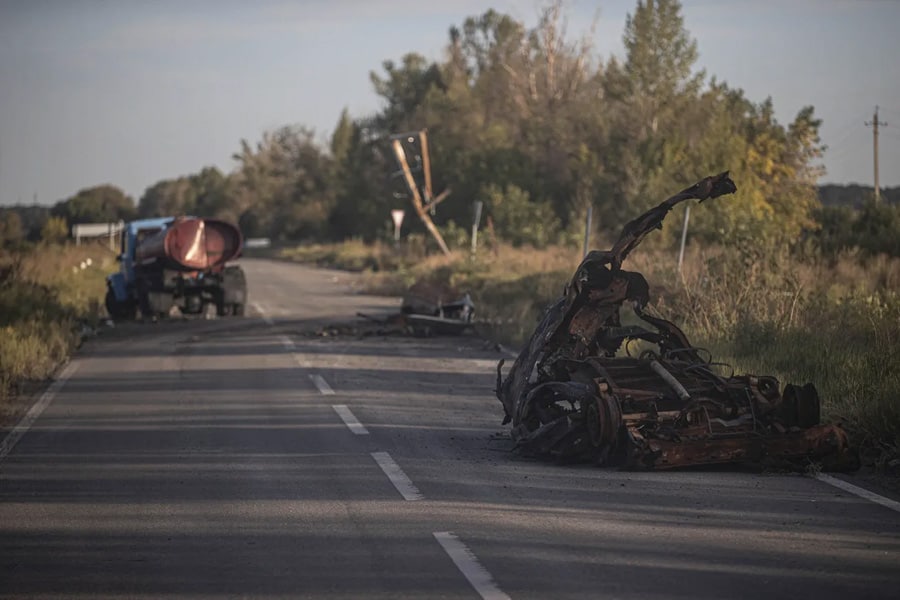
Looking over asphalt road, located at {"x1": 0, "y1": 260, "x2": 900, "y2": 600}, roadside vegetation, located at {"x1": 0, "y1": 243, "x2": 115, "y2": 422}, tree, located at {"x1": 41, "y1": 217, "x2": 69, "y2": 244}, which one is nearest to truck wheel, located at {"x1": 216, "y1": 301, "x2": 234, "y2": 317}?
roadside vegetation, located at {"x1": 0, "y1": 243, "x2": 115, "y2": 422}

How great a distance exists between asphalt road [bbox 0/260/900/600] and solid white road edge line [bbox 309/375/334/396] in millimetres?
798

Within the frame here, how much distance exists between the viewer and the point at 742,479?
29.9 ft

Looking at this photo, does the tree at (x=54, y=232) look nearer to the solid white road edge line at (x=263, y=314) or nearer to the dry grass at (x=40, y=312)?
the dry grass at (x=40, y=312)

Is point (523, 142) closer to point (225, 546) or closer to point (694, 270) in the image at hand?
point (694, 270)

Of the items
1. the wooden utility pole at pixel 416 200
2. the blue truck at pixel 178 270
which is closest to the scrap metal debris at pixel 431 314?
the blue truck at pixel 178 270

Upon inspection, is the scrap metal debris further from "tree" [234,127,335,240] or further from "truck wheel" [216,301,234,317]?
"tree" [234,127,335,240]

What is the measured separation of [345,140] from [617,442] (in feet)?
296

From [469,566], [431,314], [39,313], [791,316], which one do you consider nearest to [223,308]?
[39,313]

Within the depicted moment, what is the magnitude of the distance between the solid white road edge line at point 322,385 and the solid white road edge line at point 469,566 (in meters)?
7.81

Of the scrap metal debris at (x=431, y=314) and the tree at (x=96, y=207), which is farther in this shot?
the tree at (x=96, y=207)

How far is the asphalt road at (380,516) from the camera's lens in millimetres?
6305

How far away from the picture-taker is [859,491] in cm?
867

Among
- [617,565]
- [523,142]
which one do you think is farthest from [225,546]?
[523,142]

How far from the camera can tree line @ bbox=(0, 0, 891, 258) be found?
119 feet
